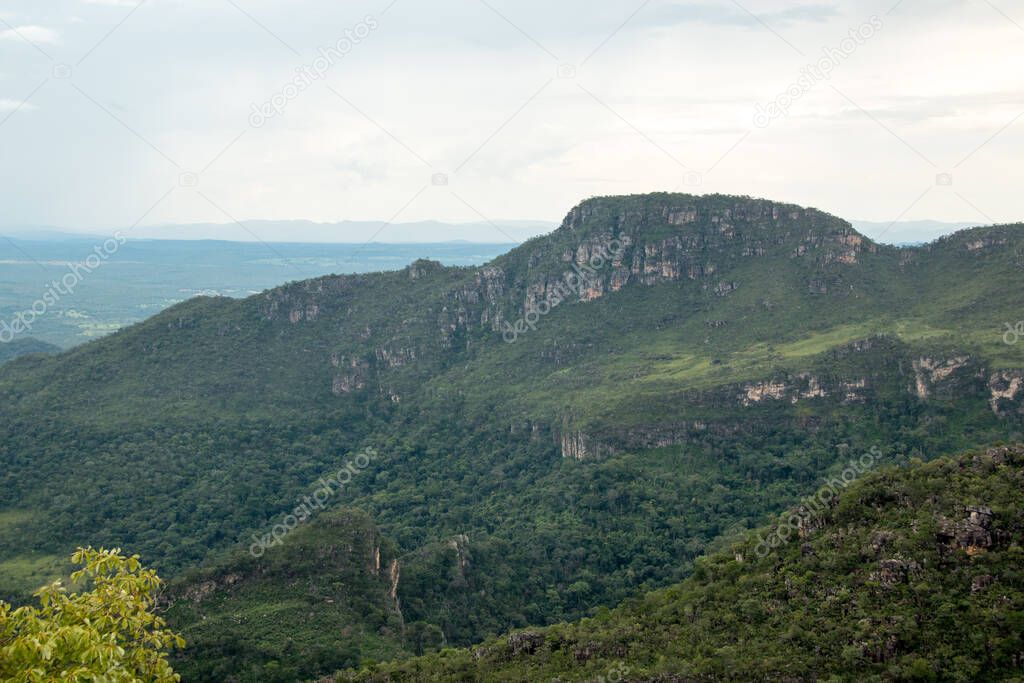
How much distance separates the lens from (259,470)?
370 ft

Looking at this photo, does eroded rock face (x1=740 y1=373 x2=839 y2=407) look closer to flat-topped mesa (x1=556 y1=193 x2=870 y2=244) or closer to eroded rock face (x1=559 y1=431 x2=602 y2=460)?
eroded rock face (x1=559 y1=431 x2=602 y2=460)

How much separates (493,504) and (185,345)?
2911 inches

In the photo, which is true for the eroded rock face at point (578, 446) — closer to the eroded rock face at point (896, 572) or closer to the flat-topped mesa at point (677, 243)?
the flat-topped mesa at point (677, 243)

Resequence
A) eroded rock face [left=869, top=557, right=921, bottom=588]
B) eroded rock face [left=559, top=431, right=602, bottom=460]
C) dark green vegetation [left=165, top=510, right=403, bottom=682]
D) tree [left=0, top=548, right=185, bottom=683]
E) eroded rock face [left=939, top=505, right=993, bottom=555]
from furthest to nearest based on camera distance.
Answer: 1. eroded rock face [left=559, top=431, right=602, bottom=460]
2. dark green vegetation [left=165, top=510, right=403, bottom=682]
3. eroded rock face [left=869, top=557, right=921, bottom=588]
4. eroded rock face [left=939, top=505, right=993, bottom=555]
5. tree [left=0, top=548, right=185, bottom=683]

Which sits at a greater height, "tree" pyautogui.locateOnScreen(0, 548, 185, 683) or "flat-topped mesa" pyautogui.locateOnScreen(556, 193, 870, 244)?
"flat-topped mesa" pyautogui.locateOnScreen(556, 193, 870, 244)

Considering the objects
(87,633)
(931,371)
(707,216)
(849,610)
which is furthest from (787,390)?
(87,633)

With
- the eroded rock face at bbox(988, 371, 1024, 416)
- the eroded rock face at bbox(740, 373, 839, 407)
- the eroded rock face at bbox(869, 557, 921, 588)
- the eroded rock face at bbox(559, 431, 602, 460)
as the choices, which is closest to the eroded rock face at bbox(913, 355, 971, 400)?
the eroded rock face at bbox(988, 371, 1024, 416)

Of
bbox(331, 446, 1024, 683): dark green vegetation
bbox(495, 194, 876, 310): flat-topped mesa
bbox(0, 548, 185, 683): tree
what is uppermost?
bbox(495, 194, 876, 310): flat-topped mesa

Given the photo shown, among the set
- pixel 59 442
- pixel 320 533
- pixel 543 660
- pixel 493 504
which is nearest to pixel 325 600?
pixel 320 533

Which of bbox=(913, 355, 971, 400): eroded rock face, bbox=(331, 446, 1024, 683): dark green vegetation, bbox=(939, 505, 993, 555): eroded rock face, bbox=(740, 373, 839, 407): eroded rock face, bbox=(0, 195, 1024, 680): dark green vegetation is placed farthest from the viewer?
bbox=(740, 373, 839, 407): eroded rock face

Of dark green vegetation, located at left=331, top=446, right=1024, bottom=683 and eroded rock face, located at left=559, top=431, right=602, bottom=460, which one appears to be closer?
dark green vegetation, located at left=331, top=446, right=1024, bottom=683

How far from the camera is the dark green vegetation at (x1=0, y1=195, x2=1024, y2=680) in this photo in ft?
253

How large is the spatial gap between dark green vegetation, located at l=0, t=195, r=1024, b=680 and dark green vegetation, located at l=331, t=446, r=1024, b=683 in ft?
67.9

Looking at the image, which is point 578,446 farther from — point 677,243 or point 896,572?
point 896,572
